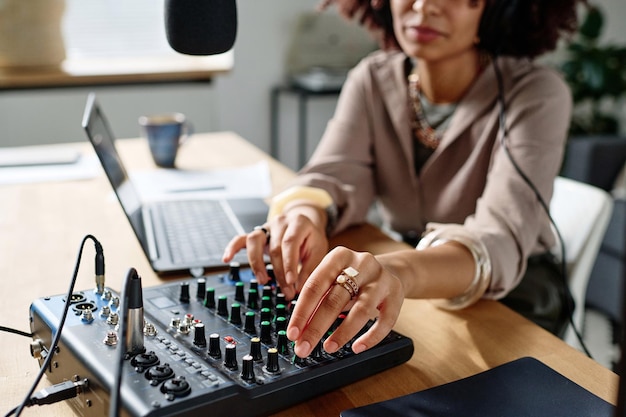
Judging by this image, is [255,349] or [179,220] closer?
[255,349]

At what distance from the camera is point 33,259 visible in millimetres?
1023

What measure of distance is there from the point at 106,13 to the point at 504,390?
2.69 metres

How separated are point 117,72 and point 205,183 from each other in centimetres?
156

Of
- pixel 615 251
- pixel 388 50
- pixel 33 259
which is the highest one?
pixel 388 50

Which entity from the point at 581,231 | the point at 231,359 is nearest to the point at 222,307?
the point at 231,359

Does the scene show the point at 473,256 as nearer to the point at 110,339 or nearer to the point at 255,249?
the point at 255,249

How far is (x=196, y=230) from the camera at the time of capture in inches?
43.8

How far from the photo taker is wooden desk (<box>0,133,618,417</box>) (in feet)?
2.26

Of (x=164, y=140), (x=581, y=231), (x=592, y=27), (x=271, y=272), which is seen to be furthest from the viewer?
(x=592, y=27)

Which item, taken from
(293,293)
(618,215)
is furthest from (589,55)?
(293,293)

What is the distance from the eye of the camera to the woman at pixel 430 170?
2.41 feet

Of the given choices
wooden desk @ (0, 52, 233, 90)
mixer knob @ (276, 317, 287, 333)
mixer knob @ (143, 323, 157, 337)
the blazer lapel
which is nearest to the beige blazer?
the blazer lapel

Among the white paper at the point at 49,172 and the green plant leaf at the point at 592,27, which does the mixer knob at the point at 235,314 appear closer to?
the white paper at the point at 49,172

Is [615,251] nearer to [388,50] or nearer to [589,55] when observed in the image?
[388,50]
